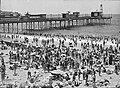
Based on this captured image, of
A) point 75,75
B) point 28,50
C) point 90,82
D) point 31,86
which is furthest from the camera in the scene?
point 28,50

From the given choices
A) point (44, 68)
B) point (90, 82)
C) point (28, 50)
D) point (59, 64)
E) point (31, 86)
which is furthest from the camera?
point (28, 50)

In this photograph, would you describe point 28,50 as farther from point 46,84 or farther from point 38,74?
point 46,84

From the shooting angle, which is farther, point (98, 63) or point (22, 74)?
point (98, 63)

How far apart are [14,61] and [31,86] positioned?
24.8 ft

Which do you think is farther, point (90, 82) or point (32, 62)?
point (32, 62)

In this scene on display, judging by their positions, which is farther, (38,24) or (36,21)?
(38,24)

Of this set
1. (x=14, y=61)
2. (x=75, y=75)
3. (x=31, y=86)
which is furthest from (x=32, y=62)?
(x=31, y=86)

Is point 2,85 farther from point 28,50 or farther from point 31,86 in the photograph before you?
point 28,50

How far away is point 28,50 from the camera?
89.8ft

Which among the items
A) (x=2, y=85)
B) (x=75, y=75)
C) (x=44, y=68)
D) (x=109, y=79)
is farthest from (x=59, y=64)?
(x=2, y=85)

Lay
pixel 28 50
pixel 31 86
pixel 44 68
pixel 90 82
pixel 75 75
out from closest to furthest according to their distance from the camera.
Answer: pixel 31 86
pixel 90 82
pixel 75 75
pixel 44 68
pixel 28 50

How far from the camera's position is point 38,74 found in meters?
19.4

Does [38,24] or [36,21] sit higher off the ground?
[36,21]

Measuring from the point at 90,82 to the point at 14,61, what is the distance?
26.9 ft
